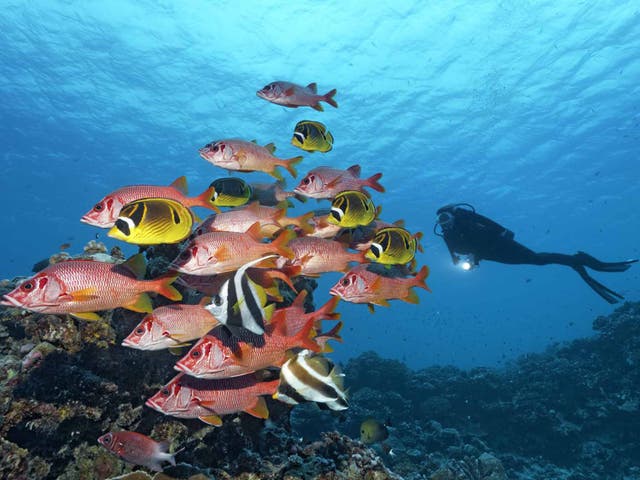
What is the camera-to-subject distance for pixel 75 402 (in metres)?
4.57

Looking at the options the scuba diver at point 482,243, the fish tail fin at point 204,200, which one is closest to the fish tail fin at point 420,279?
the fish tail fin at point 204,200

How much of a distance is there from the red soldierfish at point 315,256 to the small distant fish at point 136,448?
2412mm

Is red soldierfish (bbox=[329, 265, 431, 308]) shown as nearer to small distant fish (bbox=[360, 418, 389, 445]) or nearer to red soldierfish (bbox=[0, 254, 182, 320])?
red soldierfish (bbox=[0, 254, 182, 320])

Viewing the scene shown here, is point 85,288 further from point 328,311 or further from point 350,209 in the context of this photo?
point 350,209

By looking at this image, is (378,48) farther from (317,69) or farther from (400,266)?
(400,266)

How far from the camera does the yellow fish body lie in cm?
385

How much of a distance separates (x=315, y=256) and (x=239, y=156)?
1.56m

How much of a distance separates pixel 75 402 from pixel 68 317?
112cm

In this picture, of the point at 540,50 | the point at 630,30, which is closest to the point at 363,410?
the point at 540,50

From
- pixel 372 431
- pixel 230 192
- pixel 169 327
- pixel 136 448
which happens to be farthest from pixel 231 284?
pixel 372 431

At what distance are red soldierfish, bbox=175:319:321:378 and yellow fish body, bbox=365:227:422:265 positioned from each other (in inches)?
37.3

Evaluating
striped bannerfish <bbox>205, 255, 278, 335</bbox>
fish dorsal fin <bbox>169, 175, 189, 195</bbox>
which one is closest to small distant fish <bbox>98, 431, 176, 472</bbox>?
striped bannerfish <bbox>205, 255, 278, 335</bbox>

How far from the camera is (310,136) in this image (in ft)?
15.2

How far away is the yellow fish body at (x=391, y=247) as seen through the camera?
3.85m
